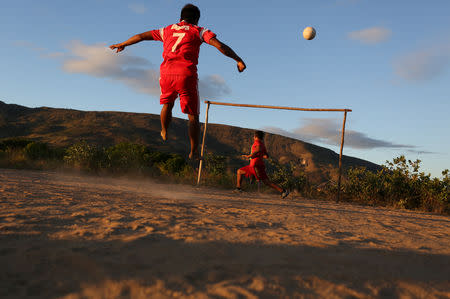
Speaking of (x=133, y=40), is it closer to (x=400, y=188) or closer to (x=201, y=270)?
(x=201, y=270)

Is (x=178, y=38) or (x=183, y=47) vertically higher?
(x=178, y=38)

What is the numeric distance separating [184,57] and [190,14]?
1.92 feet

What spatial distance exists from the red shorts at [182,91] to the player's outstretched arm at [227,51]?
0.49 m

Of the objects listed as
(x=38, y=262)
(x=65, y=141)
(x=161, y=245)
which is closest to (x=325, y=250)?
(x=161, y=245)

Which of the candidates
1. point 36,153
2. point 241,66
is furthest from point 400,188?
point 36,153

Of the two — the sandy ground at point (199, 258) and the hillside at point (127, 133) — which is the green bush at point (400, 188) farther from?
the hillside at point (127, 133)

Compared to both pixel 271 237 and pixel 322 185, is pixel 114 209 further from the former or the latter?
pixel 322 185

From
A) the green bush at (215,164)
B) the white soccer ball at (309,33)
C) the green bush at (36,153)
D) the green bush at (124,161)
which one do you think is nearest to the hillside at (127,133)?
the green bush at (36,153)

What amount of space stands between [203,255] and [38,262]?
3.02ft

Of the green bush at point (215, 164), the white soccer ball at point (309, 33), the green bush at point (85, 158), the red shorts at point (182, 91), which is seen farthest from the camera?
the green bush at point (215, 164)

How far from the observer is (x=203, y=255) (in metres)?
1.94

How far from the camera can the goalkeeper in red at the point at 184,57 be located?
3.68m

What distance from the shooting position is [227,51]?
3566mm

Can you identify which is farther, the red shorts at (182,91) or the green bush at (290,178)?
the green bush at (290,178)
